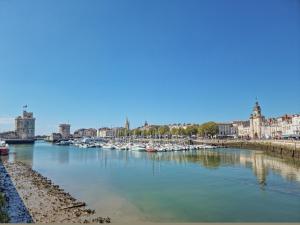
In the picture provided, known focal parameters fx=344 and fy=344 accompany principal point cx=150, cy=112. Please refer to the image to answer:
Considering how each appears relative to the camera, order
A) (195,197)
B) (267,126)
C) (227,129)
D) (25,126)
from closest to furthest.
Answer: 1. (195,197)
2. (267,126)
3. (25,126)
4. (227,129)

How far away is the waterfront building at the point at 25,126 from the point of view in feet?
272

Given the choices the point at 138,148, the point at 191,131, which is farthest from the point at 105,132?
the point at 138,148

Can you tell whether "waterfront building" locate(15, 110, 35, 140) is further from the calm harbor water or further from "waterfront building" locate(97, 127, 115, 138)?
the calm harbor water

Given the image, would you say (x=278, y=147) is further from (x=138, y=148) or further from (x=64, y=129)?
(x=64, y=129)

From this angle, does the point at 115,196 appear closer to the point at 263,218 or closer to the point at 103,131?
the point at 263,218

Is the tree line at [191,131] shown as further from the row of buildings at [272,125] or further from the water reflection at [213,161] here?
the water reflection at [213,161]

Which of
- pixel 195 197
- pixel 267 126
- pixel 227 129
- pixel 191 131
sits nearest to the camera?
pixel 195 197

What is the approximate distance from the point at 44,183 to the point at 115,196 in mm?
3984

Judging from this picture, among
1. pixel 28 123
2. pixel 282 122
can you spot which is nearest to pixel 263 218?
pixel 282 122

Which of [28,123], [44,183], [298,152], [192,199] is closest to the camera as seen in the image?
[192,199]

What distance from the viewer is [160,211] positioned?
29.9 ft

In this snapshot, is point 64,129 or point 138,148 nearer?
point 138,148

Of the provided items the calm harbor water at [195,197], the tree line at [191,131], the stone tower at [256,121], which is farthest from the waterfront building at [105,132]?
the calm harbor water at [195,197]

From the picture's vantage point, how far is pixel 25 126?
82.6m
